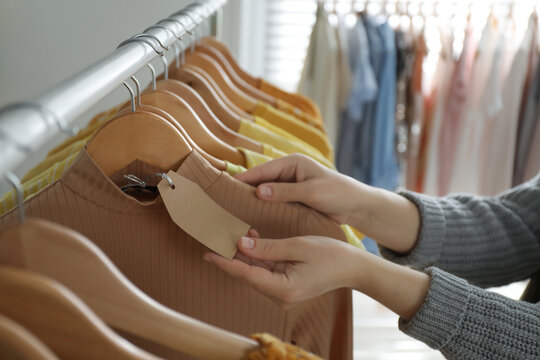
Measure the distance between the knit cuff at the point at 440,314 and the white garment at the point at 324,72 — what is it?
1526 mm

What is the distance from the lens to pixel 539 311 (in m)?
0.76

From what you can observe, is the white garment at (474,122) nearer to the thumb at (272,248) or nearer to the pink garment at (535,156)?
the pink garment at (535,156)

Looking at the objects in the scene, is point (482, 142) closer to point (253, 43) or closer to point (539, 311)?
point (253, 43)

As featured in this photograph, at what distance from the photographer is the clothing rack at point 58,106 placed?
13.4 inches

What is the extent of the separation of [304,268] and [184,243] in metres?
0.14

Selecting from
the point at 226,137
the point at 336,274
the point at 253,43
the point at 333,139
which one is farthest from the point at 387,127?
the point at 336,274

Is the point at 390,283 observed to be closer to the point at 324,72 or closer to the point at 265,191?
the point at 265,191

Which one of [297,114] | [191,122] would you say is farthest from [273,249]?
[297,114]

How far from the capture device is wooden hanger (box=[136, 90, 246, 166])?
75 cm

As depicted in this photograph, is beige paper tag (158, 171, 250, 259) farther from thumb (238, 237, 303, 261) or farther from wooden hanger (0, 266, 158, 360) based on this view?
wooden hanger (0, 266, 158, 360)

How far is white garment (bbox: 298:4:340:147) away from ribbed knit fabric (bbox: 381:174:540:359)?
48.1 inches

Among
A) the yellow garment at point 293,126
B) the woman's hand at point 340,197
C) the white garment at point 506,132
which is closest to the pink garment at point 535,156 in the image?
the white garment at point 506,132

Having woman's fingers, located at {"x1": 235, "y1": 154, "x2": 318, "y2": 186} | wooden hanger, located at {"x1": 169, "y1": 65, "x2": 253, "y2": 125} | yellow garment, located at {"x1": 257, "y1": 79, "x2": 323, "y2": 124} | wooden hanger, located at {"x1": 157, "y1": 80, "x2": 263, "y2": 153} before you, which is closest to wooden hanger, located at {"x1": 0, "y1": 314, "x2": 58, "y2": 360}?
woman's fingers, located at {"x1": 235, "y1": 154, "x2": 318, "y2": 186}

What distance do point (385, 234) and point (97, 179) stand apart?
0.49 metres
